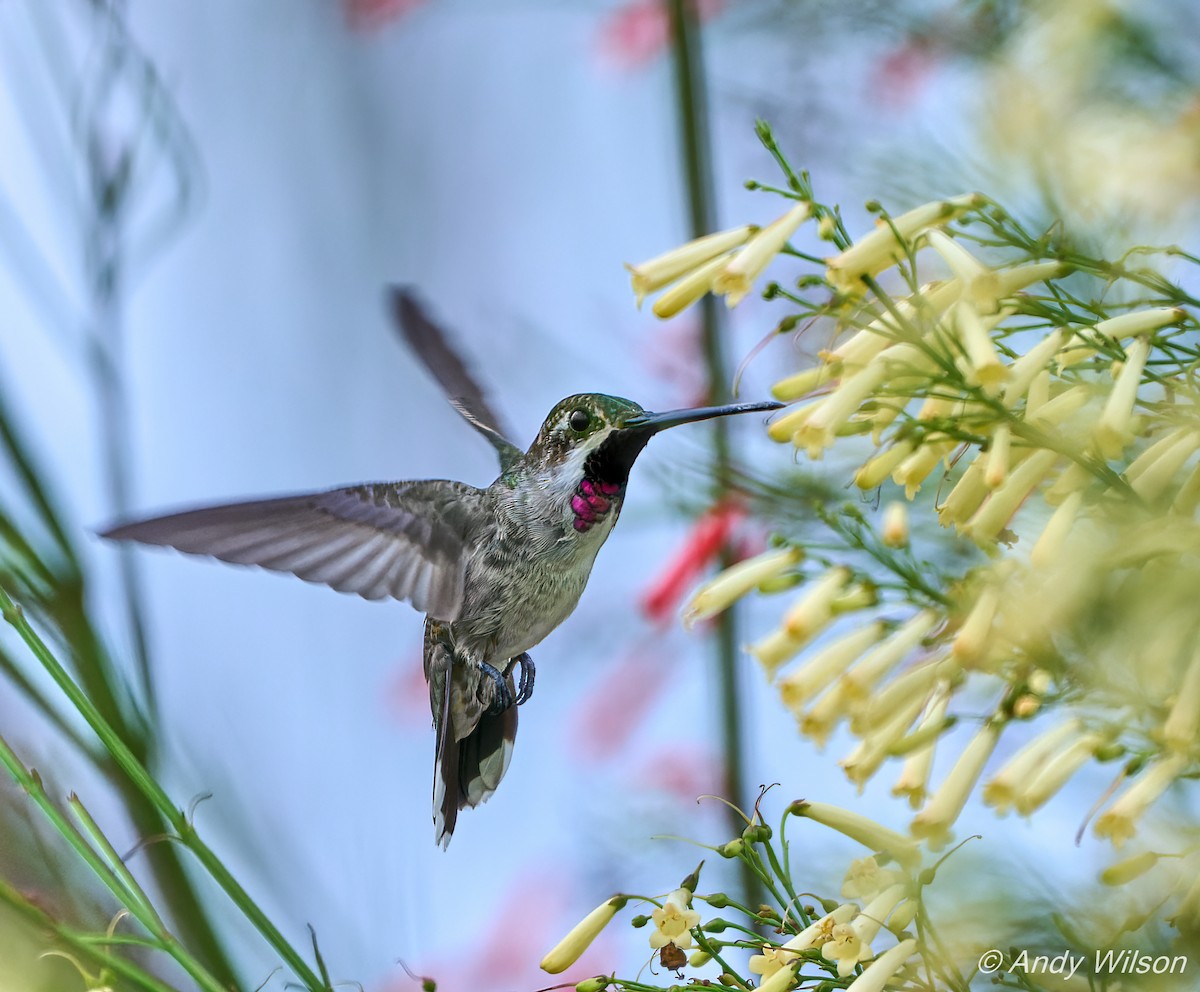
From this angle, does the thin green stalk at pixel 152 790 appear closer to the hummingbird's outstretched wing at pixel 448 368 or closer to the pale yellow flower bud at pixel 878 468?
the pale yellow flower bud at pixel 878 468

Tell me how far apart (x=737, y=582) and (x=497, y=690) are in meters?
0.72

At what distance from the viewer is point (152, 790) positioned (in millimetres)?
1104

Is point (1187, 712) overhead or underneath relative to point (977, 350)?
underneath

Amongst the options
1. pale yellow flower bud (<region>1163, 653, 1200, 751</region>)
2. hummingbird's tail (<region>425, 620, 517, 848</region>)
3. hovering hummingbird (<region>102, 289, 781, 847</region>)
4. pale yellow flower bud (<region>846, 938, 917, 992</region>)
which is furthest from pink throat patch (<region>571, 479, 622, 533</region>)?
pale yellow flower bud (<region>1163, 653, 1200, 751</region>)

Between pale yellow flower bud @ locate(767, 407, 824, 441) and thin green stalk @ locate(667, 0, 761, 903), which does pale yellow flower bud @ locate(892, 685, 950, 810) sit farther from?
thin green stalk @ locate(667, 0, 761, 903)

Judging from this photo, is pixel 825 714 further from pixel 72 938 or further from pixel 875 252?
pixel 72 938

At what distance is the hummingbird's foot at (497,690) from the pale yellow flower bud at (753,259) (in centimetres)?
80

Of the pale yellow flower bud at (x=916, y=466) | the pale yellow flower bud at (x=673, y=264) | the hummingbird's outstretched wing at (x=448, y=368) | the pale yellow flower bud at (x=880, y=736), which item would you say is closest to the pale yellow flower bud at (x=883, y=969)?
the pale yellow flower bud at (x=880, y=736)

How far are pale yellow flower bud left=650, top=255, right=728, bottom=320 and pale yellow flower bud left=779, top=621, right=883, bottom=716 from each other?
13.4 inches

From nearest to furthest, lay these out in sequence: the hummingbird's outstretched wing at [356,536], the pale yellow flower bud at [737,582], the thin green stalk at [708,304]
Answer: the pale yellow flower bud at [737,582]
the hummingbird's outstretched wing at [356,536]
the thin green stalk at [708,304]

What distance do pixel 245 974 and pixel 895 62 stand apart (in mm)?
1885

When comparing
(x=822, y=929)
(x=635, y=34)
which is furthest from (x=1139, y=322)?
(x=635, y=34)

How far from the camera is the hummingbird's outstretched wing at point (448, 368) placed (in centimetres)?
214

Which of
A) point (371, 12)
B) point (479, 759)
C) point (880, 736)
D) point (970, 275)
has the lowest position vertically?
point (479, 759)
